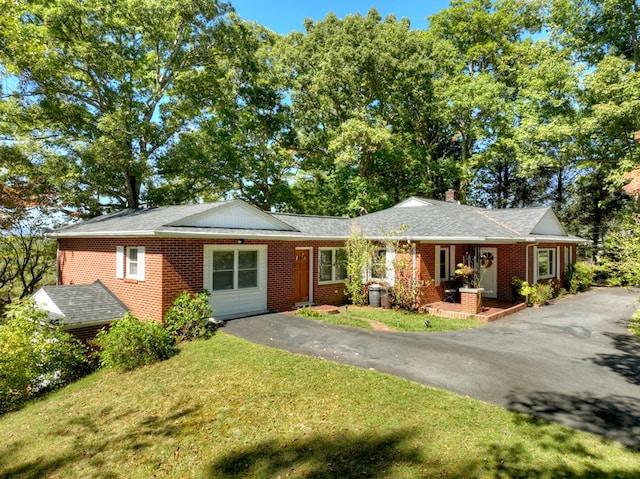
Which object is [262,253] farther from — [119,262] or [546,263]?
[546,263]

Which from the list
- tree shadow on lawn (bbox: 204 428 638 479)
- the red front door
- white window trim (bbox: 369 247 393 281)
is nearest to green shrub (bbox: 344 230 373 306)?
white window trim (bbox: 369 247 393 281)

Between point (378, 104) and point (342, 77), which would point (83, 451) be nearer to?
point (342, 77)

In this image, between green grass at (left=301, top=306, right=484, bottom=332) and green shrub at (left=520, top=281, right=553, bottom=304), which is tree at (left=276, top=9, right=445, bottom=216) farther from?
green grass at (left=301, top=306, right=484, bottom=332)

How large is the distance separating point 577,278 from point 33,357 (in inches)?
988

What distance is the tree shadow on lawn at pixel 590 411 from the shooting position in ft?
A: 16.4

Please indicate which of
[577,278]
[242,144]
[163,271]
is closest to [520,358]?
[163,271]

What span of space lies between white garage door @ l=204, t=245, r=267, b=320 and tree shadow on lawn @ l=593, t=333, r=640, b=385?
1001 centimetres

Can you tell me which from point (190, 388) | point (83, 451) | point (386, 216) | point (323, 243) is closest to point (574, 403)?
point (190, 388)

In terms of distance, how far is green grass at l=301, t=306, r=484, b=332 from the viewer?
11125 mm

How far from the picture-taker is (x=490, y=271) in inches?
667

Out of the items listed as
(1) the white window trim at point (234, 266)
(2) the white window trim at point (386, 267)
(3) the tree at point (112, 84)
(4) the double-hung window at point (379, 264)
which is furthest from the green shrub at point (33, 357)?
(3) the tree at point (112, 84)

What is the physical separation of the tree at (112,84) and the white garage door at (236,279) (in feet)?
36.5

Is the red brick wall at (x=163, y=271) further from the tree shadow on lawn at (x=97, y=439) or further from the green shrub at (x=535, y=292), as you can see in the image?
the green shrub at (x=535, y=292)

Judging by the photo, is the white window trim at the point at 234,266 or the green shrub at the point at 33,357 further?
the white window trim at the point at 234,266
